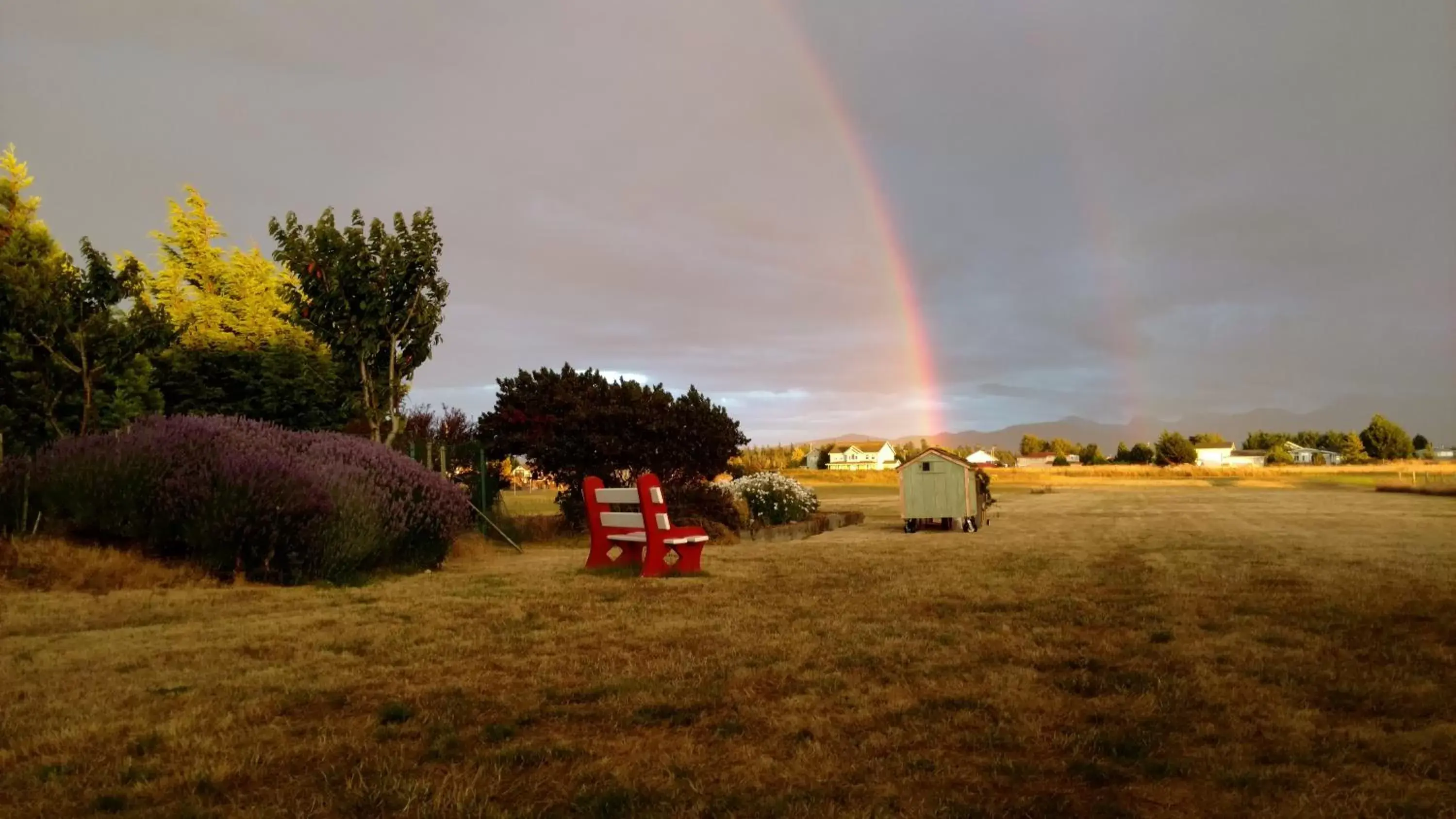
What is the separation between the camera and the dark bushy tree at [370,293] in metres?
15.9

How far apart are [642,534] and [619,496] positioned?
631 mm

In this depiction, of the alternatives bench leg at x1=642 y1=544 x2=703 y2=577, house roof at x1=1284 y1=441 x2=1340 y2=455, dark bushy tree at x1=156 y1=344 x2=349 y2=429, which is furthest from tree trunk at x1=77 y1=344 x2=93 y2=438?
house roof at x1=1284 y1=441 x2=1340 y2=455

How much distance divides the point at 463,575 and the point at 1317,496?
39747 millimetres

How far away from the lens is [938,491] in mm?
20812

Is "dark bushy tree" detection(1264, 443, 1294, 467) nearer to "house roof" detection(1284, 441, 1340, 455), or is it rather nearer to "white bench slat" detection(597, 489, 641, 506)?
"house roof" detection(1284, 441, 1340, 455)

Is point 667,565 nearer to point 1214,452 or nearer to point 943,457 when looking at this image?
point 943,457

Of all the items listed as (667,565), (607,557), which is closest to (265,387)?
(607,557)

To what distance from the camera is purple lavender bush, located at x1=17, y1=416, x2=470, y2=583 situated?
9.95 meters

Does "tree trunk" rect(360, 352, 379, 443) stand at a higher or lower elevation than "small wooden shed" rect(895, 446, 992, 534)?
higher

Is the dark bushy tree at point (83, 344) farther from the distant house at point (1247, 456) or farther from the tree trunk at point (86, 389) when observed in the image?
the distant house at point (1247, 456)

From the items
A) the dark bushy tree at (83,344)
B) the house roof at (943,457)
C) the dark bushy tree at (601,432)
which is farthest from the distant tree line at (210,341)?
the house roof at (943,457)

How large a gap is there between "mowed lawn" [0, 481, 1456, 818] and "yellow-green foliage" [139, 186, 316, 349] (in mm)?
16165

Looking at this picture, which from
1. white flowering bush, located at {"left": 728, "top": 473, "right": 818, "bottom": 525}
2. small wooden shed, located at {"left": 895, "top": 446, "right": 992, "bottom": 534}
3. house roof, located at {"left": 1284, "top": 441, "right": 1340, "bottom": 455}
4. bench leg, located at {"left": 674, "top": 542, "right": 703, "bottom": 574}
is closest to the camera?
bench leg, located at {"left": 674, "top": 542, "right": 703, "bottom": 574}

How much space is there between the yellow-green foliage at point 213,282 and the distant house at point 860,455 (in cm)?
10715
